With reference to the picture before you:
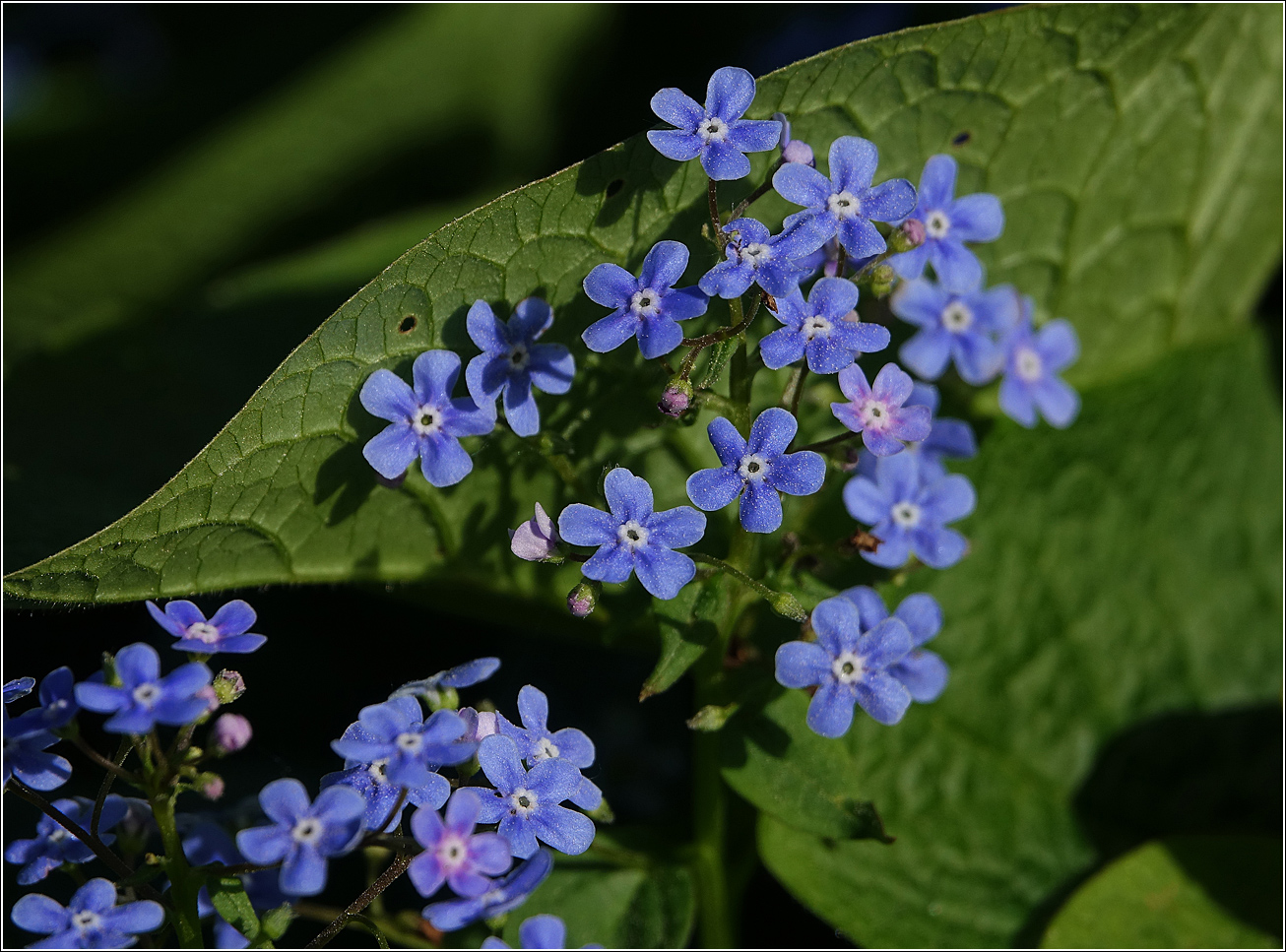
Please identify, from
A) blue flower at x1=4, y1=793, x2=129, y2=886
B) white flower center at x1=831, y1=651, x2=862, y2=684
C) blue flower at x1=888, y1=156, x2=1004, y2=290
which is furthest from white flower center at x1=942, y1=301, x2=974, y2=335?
blue flower at x1=4, y1=793, x2=129, y2=886

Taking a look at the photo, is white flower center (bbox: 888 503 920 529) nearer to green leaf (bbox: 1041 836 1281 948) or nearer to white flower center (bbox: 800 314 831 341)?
white flower center (bbox: 800 314 831 341)

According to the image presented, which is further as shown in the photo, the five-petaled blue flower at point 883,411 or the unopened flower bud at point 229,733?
the five-petaled blue flower at point 883,411

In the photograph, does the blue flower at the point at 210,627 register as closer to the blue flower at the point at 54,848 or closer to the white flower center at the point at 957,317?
the blue flower at the point at 54,848

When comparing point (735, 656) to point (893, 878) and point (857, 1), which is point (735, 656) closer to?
point (893, 878)

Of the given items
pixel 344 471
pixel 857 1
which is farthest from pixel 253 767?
pixel 857 1

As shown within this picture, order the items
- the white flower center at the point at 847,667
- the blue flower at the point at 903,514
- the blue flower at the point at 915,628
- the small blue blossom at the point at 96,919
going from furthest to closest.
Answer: the blue flower at the point at 903,514 → the blue flower at the point at 915,628 → the white flower center at the point at 847,667 → the small blue blossom at the point at 96,919

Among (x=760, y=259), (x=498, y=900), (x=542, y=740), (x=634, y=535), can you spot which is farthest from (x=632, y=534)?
(x=498, y=900)

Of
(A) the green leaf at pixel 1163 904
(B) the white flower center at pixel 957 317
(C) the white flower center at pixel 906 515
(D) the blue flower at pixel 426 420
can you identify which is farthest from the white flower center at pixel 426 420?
(A) the green leaf at pixel 1163 904
